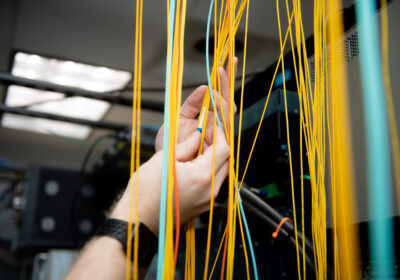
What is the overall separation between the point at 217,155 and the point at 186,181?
54 mm

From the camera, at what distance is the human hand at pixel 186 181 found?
454 millimetres

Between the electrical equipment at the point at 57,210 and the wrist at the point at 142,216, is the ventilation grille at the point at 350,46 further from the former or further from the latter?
the electrical equipment at the point at 57,210

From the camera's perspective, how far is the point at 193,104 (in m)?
0.61

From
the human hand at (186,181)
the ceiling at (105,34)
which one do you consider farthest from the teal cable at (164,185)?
the ceiling at (105,34)

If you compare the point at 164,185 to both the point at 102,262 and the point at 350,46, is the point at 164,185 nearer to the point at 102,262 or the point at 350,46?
the point at 102,262

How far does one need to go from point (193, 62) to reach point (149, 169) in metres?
1.65

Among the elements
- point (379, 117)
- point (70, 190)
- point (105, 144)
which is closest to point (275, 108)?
point (379, 117)

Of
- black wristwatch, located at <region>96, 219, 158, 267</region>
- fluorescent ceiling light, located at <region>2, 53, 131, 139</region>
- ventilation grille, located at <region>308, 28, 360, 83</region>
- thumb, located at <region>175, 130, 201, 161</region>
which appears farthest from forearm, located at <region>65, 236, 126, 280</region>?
fluorescent ceiling light, located at <region>2, 53, 131, 139</region>

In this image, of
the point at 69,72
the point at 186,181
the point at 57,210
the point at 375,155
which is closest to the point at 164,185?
the point at 186,181

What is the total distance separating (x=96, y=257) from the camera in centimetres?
46

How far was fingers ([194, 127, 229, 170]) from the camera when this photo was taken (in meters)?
0.47

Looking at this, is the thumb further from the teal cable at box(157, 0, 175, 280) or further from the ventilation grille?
the ventilation grille

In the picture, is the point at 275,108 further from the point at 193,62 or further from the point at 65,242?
the point at 65,242

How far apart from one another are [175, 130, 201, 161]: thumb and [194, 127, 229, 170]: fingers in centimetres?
1
